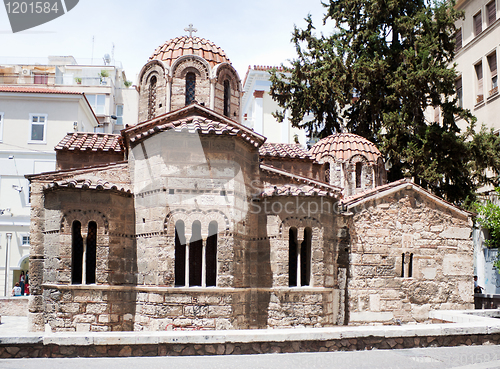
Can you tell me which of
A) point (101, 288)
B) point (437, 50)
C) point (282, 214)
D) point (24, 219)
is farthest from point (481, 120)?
point (24, 219)

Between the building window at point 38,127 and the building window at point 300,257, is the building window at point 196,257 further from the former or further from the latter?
the building window at point 38,127

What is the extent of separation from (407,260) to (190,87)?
7.31m

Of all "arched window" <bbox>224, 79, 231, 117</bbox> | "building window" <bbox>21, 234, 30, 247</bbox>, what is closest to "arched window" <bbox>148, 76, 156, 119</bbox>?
"arched window" <bbox>224, 79, 231, 117</bbox>

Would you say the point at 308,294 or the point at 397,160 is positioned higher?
the point at 397,160

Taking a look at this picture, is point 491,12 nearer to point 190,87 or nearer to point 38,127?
point 190,87

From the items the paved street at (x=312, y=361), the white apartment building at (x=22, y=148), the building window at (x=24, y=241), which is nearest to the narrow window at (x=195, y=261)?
the paved street at (x=312, y=361)

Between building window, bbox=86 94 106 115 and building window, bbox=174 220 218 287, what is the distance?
24676 mm

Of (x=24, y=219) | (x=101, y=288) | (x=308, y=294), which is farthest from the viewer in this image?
(x=24, y=219)

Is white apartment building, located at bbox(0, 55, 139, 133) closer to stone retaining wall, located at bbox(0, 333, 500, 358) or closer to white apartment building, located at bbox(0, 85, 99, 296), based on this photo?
white apartment building, located at bbox(0, 85, 99, 296)

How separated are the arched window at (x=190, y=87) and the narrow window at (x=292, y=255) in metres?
4.80

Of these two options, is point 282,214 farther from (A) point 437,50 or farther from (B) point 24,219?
(B) point 24,219

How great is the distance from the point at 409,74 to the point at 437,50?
4.95 feet

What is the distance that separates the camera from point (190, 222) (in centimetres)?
1073

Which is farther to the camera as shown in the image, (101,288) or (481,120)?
(481,120)
